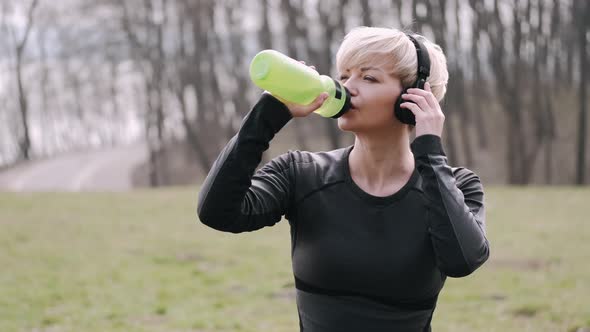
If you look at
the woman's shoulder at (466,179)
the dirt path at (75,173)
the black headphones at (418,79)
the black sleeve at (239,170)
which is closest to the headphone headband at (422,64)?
the black headphones at (418,79)

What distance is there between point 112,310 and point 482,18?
23.0 m

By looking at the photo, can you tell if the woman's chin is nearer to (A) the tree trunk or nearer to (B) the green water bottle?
(B) the green water bottle

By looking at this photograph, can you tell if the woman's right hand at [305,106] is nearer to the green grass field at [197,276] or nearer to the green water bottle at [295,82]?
the green water bottle at [295,82]

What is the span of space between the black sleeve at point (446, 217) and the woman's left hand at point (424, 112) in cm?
3

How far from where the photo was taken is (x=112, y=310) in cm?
714

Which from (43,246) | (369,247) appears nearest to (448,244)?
(369,247)

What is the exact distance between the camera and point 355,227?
262 centimetres

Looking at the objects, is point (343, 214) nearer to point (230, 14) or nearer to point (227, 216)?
point (227, 216)

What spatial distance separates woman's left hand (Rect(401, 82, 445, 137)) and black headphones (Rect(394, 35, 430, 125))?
0.11 feet

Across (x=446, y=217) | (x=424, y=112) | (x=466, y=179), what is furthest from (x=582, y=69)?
(x=446, y=217)

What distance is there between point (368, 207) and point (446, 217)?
11.1 inches

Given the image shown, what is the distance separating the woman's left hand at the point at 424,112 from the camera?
258 cm

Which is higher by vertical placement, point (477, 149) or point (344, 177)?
point (344, 177)

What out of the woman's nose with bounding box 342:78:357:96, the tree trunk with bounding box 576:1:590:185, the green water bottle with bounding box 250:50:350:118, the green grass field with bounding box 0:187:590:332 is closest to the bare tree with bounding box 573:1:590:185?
the tree trunk with bounding box 576:1:590:185
